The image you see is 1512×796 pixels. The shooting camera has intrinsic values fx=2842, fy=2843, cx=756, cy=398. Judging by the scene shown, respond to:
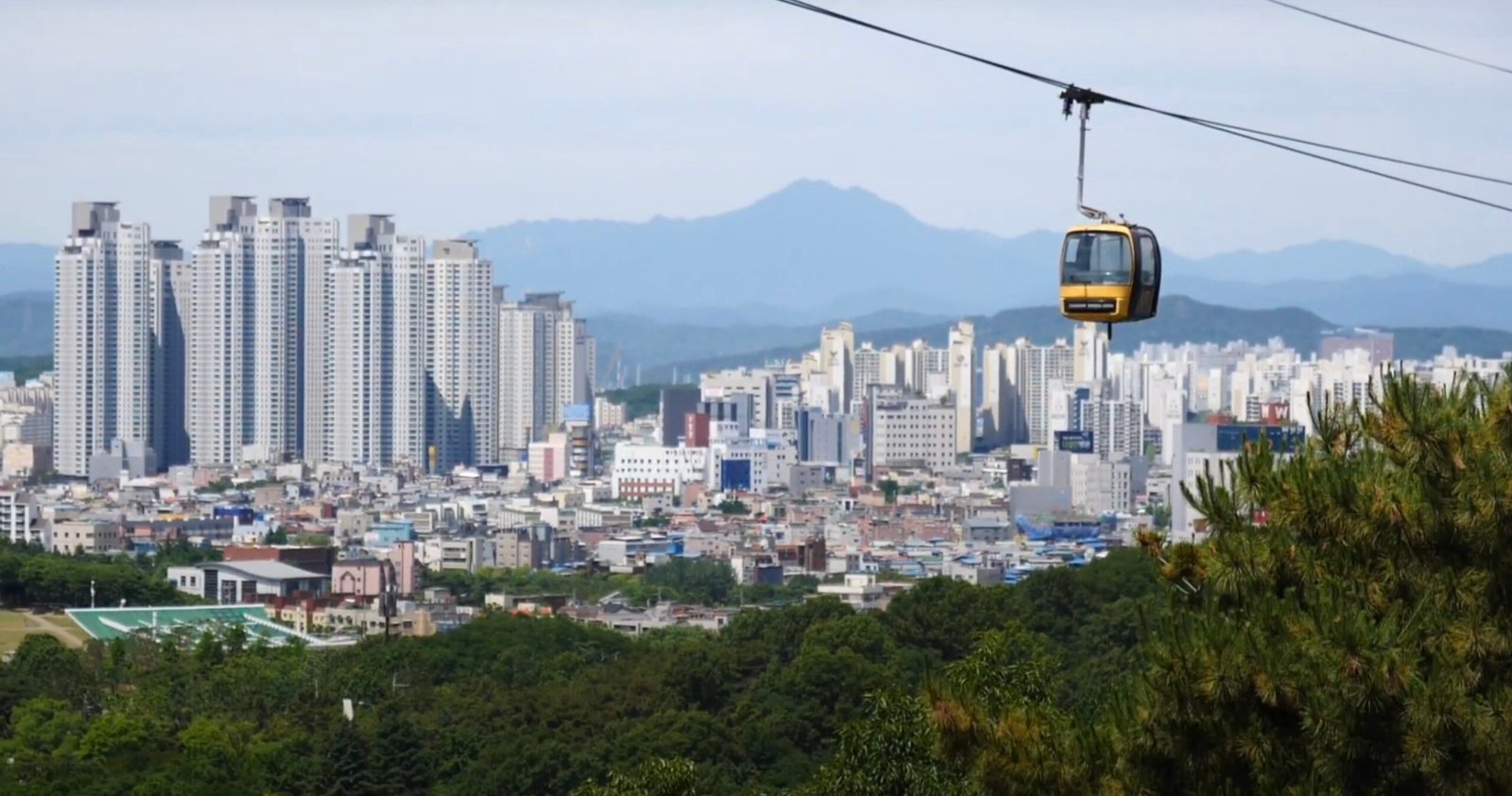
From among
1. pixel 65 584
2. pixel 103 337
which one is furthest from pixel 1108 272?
pixel 103 337

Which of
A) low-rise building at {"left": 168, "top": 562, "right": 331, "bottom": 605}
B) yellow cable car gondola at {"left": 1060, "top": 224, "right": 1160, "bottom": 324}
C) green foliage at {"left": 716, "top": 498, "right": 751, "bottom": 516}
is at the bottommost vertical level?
green foliage at {"left": 716, "top": 498, "right": 751, "bottom": 516}

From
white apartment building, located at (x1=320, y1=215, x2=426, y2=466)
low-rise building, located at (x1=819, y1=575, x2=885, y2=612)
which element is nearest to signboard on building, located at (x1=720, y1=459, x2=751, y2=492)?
white apartment building, located at (x1=320, y1=215, x2=426, y2=466)

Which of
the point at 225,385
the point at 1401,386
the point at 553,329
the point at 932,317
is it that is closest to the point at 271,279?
the point at 225,385

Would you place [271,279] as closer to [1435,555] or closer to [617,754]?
[617,754]

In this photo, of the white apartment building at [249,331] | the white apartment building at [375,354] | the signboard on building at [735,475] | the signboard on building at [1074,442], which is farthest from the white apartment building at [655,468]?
the signboard on building at [1074,442]

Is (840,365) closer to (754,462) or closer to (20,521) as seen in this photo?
(754,462)

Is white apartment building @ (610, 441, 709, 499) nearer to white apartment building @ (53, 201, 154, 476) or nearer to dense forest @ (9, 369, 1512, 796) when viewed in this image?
white apartment building @ (53, 201, 154, 476)
